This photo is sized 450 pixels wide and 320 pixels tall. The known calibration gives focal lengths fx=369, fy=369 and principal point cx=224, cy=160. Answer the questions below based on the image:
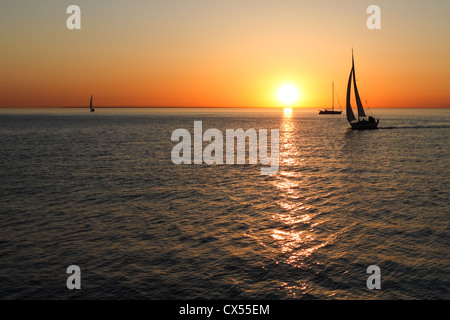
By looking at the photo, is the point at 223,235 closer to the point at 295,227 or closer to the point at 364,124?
the point at 295,227

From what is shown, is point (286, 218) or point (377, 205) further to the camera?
point (377, 205)

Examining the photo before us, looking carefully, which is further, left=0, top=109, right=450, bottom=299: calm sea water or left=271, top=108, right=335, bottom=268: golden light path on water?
left=271, top=108, right=335, bottom=268: golden light path on water

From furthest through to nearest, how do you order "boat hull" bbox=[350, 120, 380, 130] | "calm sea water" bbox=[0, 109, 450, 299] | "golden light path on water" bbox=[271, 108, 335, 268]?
"boat hull" bbox=[350, 120, 380, 130], "golden light path on water" bbox=[271, 108, 335, 268], "calm sea water" bbox=[0, 109, 450, 299]

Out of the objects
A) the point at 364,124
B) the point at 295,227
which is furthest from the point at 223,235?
the point at 364,124

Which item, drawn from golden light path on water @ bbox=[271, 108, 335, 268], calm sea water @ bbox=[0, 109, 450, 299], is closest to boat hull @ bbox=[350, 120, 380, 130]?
calm sea water @ bbox=[0, 109, 450, 299]

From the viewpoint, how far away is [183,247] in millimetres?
18188

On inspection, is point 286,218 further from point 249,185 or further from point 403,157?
point 403,157

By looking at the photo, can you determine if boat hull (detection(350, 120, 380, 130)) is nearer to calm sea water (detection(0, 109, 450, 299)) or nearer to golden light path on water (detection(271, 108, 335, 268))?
calm sea water (detection(0, 109, 450, 299))

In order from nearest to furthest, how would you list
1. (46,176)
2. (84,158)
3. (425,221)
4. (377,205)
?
1. (425,221)
2. (377,205)
3. (46,176)
4. (84,158)

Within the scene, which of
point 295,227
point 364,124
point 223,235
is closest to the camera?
point 223,235

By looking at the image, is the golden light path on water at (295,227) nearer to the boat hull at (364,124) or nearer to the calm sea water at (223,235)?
the calm sea water at (223,235)

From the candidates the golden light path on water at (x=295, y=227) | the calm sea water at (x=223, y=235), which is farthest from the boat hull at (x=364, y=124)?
the golden light path on water at (x=295, y=227)
